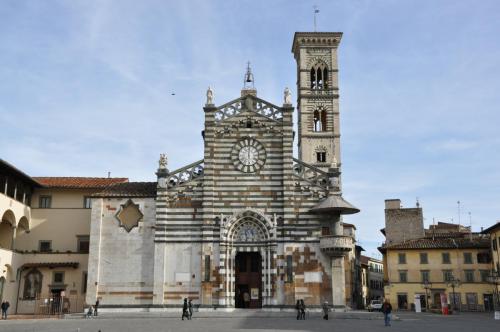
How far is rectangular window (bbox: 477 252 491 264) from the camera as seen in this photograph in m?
45.9

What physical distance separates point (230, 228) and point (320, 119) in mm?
23272

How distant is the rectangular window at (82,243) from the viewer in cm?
3806

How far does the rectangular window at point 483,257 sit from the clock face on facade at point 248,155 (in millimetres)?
22690

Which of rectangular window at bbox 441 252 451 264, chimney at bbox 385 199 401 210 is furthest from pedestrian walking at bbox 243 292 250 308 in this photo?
chimney at bbox 385 199 401 210

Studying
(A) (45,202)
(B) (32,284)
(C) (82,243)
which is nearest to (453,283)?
(C) (82,243)

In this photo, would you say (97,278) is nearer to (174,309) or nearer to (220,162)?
(174,309)

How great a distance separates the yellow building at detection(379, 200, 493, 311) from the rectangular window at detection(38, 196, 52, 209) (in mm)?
28165

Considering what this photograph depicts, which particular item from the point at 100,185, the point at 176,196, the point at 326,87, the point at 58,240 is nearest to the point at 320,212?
the point at 176,196

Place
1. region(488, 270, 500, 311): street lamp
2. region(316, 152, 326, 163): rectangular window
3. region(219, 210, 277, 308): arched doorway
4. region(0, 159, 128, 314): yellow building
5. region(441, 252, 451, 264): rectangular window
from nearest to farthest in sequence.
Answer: region(219, 210, 277, 308): arched doorway → region(0, 159, 128, 314): yellow building → region(488, 270, 500, 311): street lamp → region(441, 252, 451, 264): rectangular window → region(316, 152, 326, 163): rectangular window

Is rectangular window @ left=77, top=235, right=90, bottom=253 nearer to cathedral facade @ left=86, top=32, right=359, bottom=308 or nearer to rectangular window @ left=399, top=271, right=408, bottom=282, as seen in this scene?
cathedral facade @ left=86, top=32, right=359, bottom=308

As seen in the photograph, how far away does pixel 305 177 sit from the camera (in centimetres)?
3597

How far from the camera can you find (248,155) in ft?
119

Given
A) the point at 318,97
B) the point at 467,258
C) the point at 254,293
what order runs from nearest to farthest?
the point at 254,293
the point at 467,258
the point at 318,97

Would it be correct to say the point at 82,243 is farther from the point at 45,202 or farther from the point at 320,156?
the point at 320,156
